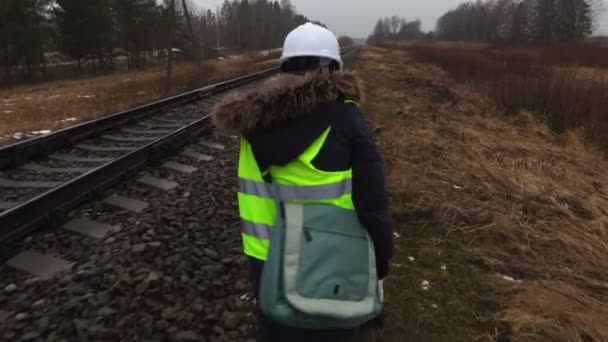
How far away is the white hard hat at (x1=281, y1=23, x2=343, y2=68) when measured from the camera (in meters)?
1.76

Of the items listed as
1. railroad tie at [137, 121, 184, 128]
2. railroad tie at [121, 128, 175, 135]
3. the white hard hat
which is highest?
the white hard hat

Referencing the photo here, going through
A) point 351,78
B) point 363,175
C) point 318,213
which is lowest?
point 318,213

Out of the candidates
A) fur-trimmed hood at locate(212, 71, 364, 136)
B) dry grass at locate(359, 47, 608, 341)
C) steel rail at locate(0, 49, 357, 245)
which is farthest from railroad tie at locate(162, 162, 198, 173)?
fur-trimmed hood at locate(212, 71, 364, 136)

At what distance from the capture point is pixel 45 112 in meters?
14.7

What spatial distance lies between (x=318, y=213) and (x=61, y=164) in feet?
18.5

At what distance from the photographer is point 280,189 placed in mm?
1696

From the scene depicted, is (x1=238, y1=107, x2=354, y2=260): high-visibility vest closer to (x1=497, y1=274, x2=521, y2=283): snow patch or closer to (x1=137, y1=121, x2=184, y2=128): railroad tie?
(x1=497, y1=274, x2=521, y2=283): snow patch

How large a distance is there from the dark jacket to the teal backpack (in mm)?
118

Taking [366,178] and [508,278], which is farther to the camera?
[508,278]

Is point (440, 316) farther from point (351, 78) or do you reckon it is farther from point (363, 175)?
point (351, 78)

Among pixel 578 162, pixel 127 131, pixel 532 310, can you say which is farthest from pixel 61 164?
pixel 578 162

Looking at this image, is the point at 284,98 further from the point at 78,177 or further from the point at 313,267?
the point at 78,177

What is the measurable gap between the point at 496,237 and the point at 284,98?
3.45 meters

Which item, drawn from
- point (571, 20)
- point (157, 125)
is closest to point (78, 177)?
point (157, 125)
